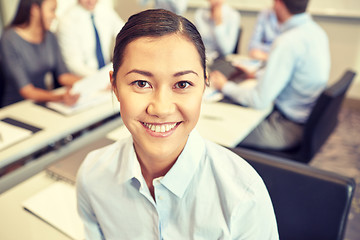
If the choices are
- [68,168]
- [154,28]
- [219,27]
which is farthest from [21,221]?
[219,27]

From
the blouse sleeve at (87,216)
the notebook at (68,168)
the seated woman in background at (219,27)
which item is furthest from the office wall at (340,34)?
the blouse sleeve at (87,216)

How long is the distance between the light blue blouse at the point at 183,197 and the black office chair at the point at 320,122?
A: 0.97m

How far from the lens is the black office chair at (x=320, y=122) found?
1460mm

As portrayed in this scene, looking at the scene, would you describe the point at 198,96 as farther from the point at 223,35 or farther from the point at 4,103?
the point at 223,35

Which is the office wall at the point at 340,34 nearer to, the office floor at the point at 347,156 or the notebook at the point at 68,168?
the office floor at the point at 347,156

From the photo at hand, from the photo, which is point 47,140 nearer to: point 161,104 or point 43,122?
point 43,122

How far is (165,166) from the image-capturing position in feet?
2.27

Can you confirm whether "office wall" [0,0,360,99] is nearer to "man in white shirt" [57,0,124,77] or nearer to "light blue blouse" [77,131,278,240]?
"man in white shirt" [57,0,124,77]

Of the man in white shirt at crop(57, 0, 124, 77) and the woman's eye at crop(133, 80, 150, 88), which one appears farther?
the man in white shirt at crop(57, 0, 124, 77)

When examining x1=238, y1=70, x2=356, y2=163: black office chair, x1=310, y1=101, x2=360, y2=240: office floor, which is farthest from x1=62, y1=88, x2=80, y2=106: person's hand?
x1=310, y1=101, x2=360, y2=240: office floor

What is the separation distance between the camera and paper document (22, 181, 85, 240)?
0.91 m

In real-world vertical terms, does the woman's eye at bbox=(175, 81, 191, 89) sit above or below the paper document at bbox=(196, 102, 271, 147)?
above

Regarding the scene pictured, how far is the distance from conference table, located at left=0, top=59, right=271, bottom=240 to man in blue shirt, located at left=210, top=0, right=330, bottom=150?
0.34ft

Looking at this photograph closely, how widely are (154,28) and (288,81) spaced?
56.7 inches
